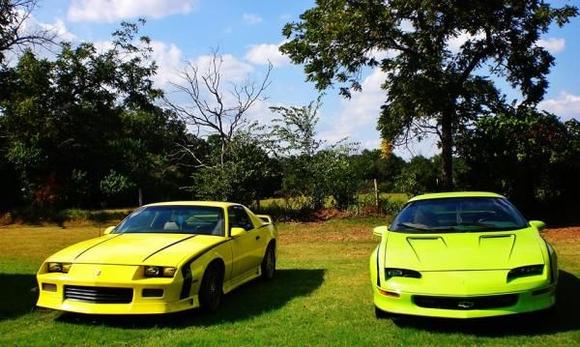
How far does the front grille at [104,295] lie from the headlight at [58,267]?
0.34 m

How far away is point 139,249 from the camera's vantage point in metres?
6.86

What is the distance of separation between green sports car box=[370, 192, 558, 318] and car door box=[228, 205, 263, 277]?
220 cm

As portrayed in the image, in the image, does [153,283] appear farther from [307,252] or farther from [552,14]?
[552,14]

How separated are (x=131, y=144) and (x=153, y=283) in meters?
29.4

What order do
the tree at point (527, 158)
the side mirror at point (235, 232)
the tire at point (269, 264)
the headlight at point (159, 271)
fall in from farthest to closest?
the tree at point (527, 158) < the tire at point (269, 264) < the side mirror at point (235, 232) < the headlight at point (159, 271)

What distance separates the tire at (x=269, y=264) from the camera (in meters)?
9.38

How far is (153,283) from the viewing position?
20.6 ft

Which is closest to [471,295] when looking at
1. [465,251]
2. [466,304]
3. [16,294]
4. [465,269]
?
[466,304]

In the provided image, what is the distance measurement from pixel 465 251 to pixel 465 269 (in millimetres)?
340

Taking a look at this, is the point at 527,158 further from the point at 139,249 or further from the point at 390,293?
the point at 139,249

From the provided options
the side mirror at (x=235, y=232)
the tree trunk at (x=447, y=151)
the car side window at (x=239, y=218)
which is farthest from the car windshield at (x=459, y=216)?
the tree trunk at (x=447, y=151)

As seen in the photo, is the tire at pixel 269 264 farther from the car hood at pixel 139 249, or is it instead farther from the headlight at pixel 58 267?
the headlight at pixel 58 267

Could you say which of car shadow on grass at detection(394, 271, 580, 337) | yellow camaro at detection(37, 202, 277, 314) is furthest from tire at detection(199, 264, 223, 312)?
car shadow on grass at detection(394, 271, 580, 337)

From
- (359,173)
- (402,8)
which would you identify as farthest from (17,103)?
(402,8)
